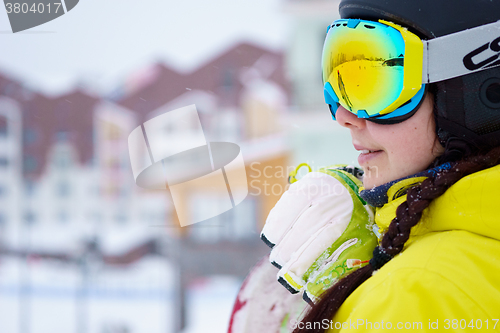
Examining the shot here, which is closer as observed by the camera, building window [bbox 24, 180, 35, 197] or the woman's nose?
the woman's nose

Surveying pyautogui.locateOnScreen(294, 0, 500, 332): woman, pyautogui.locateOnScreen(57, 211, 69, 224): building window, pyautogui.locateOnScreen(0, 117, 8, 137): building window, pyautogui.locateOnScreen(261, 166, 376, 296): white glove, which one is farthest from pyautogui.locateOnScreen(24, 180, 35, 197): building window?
pyautogui.locateOnScreen(294, 0, 500, 332): woman

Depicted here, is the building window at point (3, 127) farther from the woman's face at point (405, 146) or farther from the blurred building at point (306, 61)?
the woman's face at point (405, 146)

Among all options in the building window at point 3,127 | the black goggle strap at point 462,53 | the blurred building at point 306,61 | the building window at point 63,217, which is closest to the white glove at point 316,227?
the black goggle strap at point 462,53

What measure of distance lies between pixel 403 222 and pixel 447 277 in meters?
0.14

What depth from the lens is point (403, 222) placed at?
2.63 feet

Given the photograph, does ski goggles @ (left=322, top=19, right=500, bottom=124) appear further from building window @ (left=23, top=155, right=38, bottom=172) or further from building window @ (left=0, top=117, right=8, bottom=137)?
building window @ (left=0, top=117, right=8, bottom=137)

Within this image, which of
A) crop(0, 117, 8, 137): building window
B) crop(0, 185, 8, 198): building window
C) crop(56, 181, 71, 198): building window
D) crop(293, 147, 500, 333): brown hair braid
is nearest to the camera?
crop(293, 147, 500, 333): brown hair braid

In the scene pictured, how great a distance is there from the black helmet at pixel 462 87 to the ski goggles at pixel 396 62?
0.06 feet

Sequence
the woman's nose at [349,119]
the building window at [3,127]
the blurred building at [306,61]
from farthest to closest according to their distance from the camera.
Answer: the building window at [3,127]
the blurred building at [306,61]
the woman's nose at [349,119]

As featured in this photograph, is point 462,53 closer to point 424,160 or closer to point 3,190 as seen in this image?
point 424,160

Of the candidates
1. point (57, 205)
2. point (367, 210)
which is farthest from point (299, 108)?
point (57, 205)

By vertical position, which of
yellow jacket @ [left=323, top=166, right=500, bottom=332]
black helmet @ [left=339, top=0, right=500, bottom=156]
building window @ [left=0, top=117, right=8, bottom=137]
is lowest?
building window @ [left=0, top=117, right=8, bottom=137]

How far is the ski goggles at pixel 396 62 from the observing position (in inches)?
35.0

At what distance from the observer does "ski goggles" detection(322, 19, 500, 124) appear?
0.89 metres
